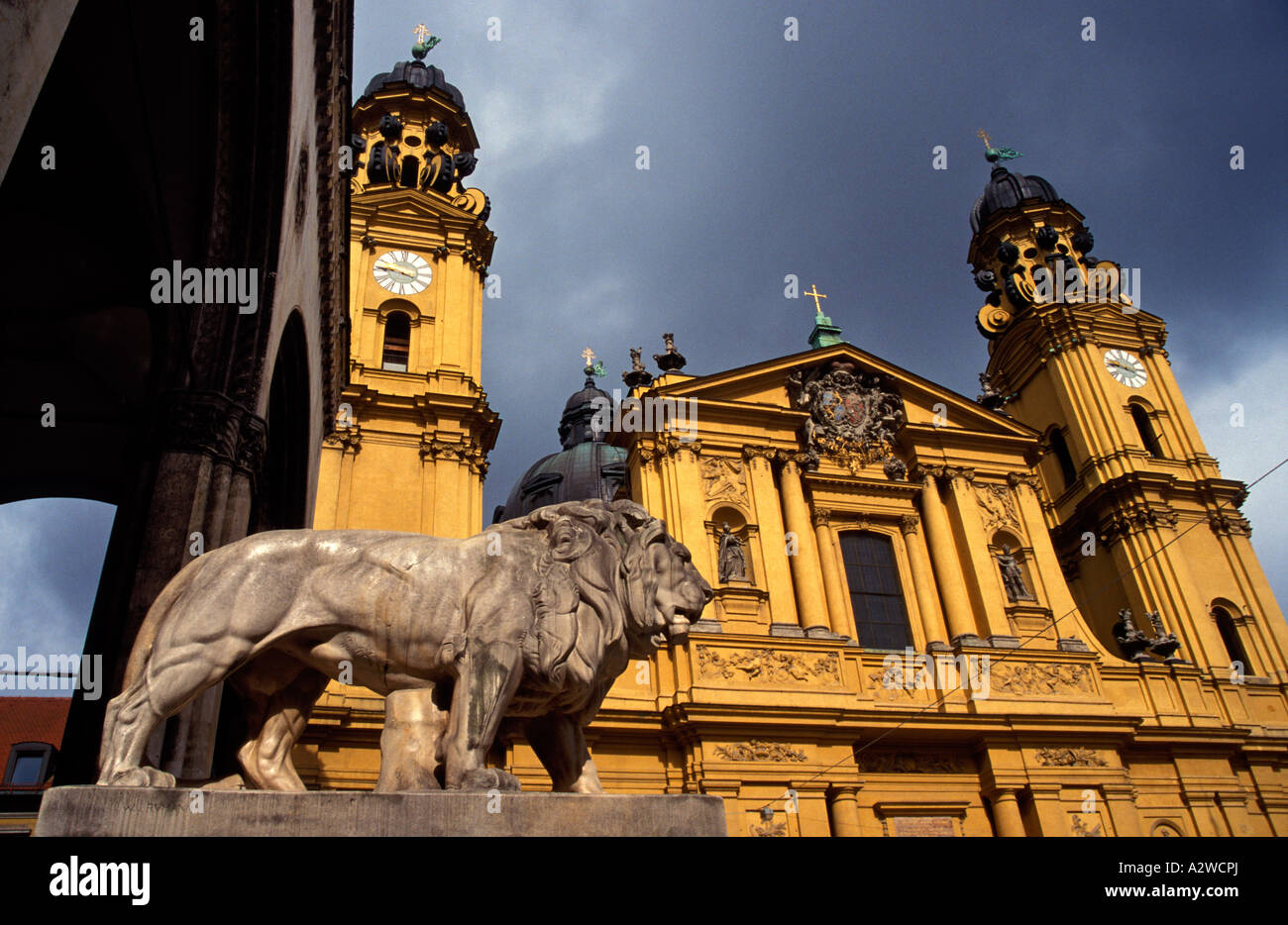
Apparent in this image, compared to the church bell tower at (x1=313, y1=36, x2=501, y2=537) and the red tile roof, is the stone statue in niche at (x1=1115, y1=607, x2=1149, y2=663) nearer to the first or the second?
the church bell tower at (x1=313, y1=36, x2=501, y2=537)

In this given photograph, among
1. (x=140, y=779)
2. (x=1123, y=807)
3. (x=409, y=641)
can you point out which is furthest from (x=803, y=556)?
(x=140, y=779)

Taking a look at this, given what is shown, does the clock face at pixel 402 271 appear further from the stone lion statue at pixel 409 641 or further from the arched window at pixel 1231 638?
the arched window at pixel 1231 638

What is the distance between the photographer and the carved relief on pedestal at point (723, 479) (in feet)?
71.3

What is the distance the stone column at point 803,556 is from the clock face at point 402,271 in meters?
10.1

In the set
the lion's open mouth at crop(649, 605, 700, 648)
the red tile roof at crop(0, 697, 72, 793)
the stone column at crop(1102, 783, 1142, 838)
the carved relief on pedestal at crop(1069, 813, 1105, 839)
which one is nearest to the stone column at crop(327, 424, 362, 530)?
the carved relief on pedestal at crop(1069, 813, 1105, 839)

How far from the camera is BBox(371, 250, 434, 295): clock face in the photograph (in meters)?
23.6

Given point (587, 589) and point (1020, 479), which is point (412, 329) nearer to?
point (1020, 479)

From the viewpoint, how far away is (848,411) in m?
24.6

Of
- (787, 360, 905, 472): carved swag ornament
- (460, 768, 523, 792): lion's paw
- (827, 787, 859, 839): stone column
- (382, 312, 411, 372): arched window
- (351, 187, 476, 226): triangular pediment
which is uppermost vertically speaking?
(351, 187, 476, 226): triangular pediment

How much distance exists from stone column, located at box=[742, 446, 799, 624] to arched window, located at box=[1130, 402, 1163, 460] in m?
13.9

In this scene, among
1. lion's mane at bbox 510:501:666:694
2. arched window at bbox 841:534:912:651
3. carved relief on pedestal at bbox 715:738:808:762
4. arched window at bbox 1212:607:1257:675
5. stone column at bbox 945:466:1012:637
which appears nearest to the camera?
lion's mane at bbox 510:501:666:694

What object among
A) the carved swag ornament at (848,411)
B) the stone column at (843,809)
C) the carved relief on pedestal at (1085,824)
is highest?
the carved swag ornament at (848,411)

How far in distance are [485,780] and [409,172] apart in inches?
1009

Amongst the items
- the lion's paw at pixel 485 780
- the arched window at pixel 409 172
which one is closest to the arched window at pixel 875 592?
the arched window at pixel 409 172
